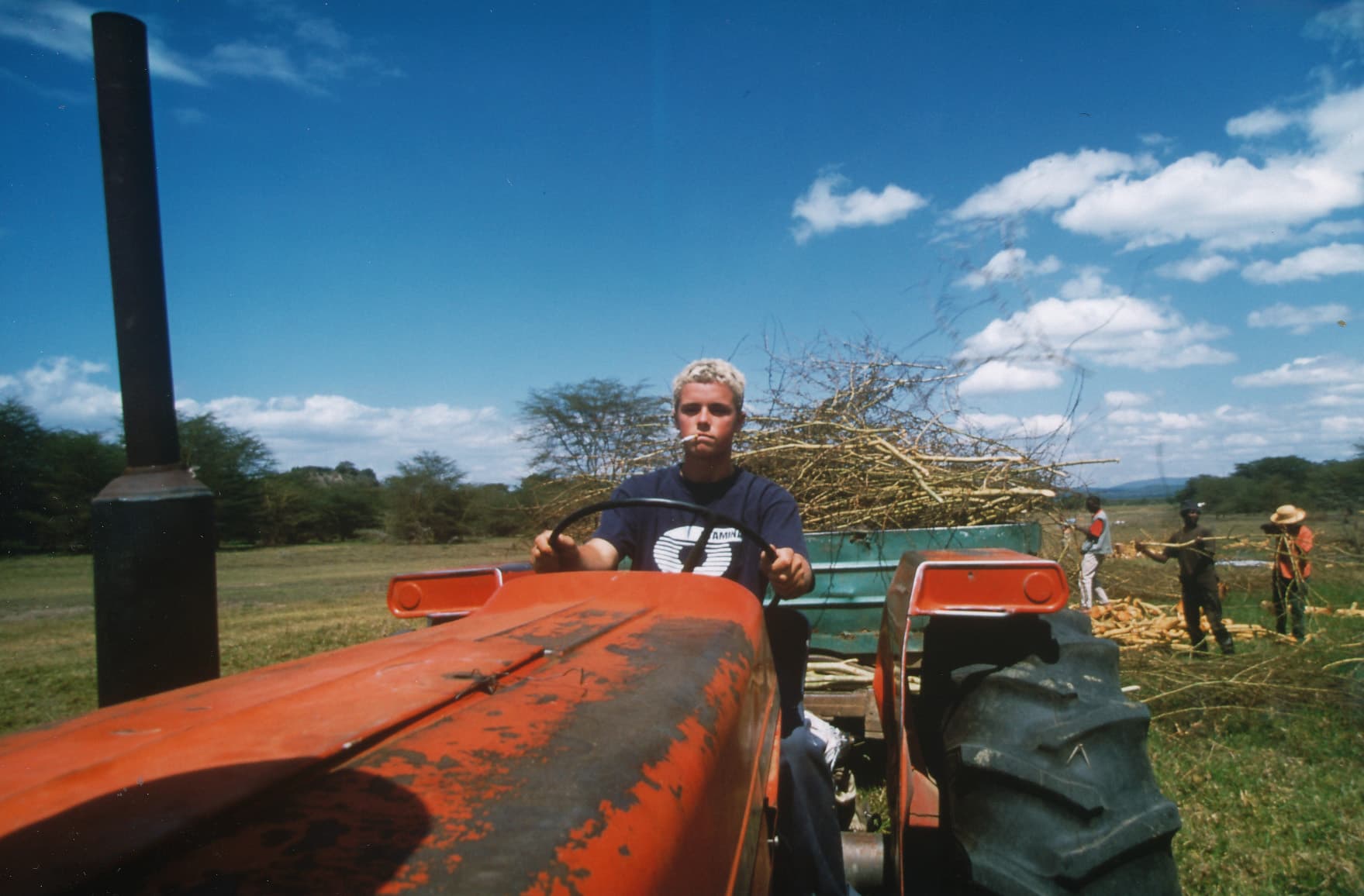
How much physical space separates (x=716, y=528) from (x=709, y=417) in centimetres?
38

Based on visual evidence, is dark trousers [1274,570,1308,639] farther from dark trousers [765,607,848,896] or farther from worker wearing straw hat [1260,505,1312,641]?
dark trousers [765,607,848,896]

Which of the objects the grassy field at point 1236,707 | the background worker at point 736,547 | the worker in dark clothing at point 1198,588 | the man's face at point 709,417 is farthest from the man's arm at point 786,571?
the worker in dark clothing at point 1198,588

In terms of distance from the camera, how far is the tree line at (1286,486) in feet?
63.6

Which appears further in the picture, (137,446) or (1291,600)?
(1291,600)

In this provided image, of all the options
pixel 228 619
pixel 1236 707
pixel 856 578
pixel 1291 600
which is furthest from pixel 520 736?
pixel 228 619

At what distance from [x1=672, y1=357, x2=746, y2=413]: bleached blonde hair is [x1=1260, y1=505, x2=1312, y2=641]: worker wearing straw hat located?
4.93 m

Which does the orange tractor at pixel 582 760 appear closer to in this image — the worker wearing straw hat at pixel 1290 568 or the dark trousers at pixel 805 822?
the dark trousers at pixel 805 822

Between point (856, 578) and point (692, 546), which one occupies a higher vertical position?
point (692, 546)

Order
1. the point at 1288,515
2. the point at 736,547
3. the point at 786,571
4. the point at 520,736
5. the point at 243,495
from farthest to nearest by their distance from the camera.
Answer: the point at 243,495 < the point at 1288,515 < the point at 736,547 < the point at 786,571 < the point at 520,736

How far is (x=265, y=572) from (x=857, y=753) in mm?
23091

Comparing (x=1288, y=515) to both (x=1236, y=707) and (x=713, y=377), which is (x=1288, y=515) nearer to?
(x=1236, y=707)

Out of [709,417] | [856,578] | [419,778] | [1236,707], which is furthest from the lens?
[1236,707]

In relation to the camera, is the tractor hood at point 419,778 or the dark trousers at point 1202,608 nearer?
the tractor hood at point 419,778

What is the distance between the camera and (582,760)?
894 mm
